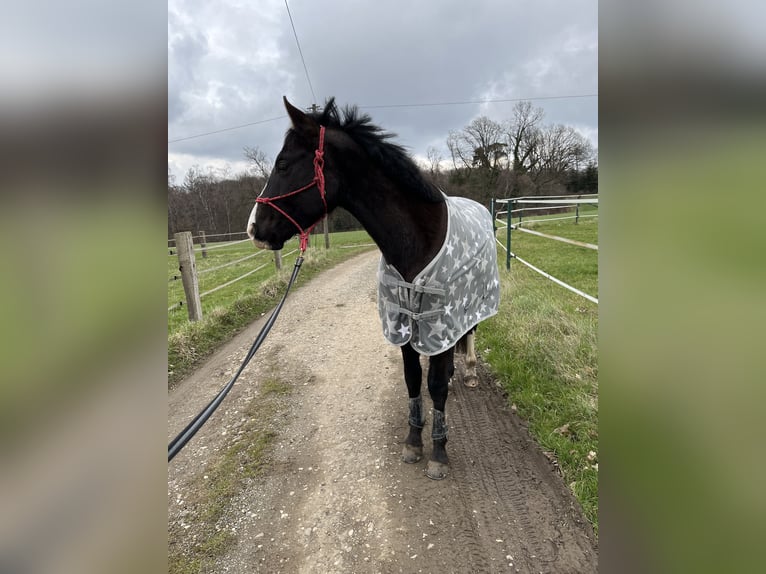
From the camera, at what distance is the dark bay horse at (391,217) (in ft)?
7.55

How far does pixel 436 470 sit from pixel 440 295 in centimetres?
122

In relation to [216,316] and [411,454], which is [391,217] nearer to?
[411,454]

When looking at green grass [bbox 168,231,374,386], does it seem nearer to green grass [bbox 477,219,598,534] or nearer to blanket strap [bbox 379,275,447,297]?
blanket strap [bbox 379,275,447,297]

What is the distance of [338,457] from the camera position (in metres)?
2.82

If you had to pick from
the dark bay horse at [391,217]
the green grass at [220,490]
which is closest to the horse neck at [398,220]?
the dark bay horse at [391,217]

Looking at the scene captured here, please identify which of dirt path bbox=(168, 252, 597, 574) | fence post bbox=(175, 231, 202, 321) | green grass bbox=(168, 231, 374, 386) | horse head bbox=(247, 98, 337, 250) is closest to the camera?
dirt path bbox=(168, 252, 597, 574)

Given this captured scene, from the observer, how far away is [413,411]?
9.27ft

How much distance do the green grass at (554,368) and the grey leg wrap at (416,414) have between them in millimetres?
872

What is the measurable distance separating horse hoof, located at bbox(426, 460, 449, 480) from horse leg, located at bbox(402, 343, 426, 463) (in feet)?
0.50

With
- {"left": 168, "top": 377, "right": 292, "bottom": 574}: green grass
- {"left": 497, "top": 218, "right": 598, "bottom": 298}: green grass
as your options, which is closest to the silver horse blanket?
{"left": 168, "top": 377, "right": 292, "bottom": 574}: green grass

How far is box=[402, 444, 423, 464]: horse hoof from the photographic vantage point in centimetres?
272

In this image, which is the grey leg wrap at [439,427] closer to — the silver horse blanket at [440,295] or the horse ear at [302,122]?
the silver horse blanket at [440,295]

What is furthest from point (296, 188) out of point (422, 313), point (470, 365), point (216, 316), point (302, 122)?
point (216, 316)
